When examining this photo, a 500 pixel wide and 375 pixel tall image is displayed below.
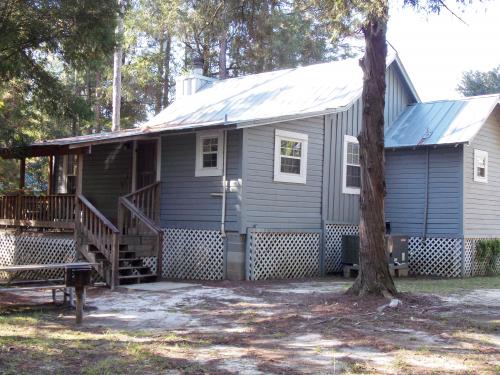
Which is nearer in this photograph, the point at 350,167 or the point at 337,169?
the point at 337,169

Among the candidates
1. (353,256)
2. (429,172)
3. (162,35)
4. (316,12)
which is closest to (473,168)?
(429,172)

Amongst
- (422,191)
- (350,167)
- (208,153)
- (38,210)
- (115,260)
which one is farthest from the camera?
(350,167)

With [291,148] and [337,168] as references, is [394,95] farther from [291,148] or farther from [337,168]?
[291,148]

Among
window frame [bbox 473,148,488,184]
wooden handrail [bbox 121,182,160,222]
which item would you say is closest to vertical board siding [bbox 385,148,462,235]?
window frame [bbox 473,148,488,184]

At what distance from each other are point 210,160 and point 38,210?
4.98m

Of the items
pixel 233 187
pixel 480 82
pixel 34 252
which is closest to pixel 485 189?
pixel 233 187

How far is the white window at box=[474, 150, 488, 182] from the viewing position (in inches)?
687

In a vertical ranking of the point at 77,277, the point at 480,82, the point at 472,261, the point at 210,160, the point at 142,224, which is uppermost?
the point at 480,82

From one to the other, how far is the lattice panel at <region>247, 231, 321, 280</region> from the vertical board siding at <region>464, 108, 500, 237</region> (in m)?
4.37

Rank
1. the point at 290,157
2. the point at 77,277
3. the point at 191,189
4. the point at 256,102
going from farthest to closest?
the point at 256,102 < the point at 290,157 < the point at 191,189 < the point at 77,277

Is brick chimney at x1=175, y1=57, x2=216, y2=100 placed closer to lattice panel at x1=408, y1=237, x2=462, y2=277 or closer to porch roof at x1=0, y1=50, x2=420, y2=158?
porch roof at x1=0, y1=50, x2=420, y2=158

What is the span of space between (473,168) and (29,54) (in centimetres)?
1204

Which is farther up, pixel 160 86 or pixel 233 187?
pixel 160 86

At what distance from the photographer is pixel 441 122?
17734mm
